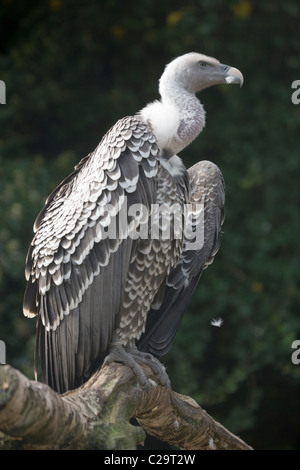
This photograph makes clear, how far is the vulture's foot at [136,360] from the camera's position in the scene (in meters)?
3.27

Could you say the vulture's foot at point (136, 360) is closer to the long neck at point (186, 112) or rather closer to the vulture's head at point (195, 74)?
the long neck at point (186, 112)

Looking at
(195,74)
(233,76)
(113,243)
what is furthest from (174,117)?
(113,243)

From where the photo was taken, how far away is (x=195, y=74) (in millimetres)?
3914

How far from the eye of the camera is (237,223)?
6.53 m

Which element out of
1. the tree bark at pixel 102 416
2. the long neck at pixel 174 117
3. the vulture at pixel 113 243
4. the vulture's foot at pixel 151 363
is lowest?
the tree bark at pixel 102 416

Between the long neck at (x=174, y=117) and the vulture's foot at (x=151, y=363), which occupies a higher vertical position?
the long neck at (x=174, y=117)

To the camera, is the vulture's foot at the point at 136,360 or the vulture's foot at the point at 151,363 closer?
the vulture's foot at the point at 136,360

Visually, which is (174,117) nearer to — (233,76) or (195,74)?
(195,74)

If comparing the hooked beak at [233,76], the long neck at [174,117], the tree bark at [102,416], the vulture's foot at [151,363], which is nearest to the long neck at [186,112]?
the long neck at [174,117]

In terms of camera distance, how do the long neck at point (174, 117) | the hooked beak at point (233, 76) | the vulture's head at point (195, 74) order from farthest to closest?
the hooked beak at point (233, 76) < the vulture's head at point (195, 74) < the long neck at point (174, 117)

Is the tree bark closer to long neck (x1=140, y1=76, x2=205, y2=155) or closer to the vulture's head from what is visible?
long neck (x1=140, y1=76, x2=205, y2=155)

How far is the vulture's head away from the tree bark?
4.46 feet

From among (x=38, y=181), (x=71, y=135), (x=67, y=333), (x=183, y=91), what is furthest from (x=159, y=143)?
(x=71, y=135)

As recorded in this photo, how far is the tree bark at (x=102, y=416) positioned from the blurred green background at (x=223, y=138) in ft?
6.76
